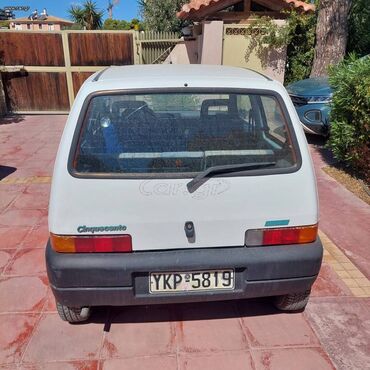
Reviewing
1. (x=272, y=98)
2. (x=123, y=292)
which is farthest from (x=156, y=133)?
(x=123, y=292)

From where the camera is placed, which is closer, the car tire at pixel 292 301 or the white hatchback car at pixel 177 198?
the white hatchback car at pixel 177 198

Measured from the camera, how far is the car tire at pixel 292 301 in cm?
255

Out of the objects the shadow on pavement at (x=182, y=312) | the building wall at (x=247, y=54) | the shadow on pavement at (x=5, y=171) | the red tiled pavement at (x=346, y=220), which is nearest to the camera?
the shadow on pavement at (x=182, y=312)

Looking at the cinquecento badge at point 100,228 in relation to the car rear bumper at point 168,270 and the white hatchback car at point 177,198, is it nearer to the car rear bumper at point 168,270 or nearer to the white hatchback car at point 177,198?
the white hatchback car at point 177,198

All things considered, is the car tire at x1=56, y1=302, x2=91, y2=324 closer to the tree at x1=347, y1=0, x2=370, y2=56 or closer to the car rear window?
the car rear window

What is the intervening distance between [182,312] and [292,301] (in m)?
0.79

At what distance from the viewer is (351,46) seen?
33.7 feet

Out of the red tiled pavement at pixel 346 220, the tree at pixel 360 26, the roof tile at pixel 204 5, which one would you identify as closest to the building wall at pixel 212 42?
the roof tile at pixel 204 5

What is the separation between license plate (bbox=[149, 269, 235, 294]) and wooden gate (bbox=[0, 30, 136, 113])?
31.1 ft

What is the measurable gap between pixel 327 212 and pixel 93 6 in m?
26.2

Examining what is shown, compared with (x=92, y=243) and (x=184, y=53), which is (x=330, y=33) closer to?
(x=184, y=53)

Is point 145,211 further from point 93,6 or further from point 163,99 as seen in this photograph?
point 93,6

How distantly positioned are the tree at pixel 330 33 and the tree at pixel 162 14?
37.5 feet

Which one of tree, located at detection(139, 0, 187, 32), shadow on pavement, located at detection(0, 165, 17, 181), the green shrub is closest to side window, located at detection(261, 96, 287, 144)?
the green shrub
